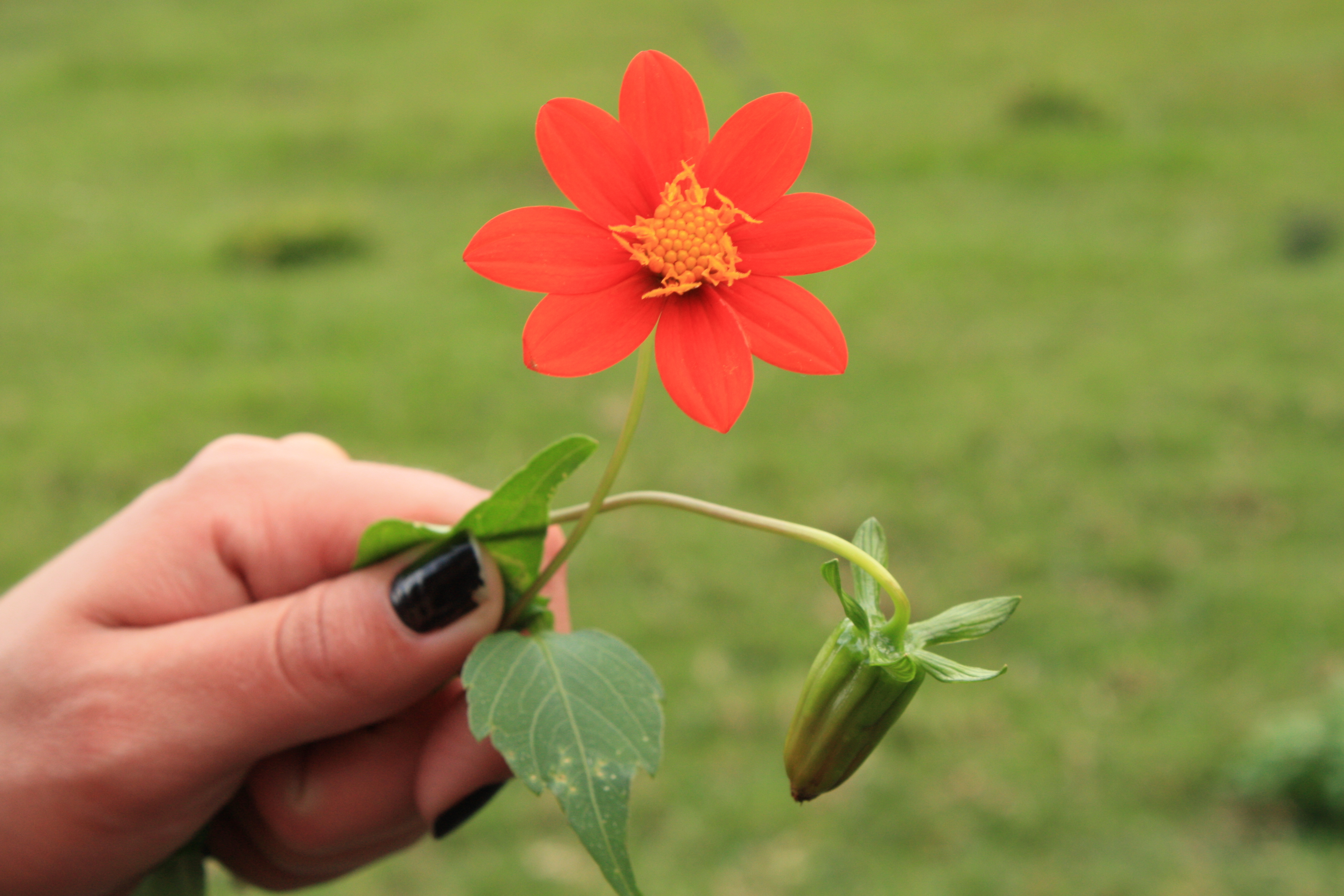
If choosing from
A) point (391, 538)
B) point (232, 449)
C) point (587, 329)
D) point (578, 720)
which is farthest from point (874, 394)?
point (587, 329)

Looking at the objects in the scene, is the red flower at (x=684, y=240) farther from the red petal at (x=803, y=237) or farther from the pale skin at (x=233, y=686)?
the pale skin at (x=233, y=686)

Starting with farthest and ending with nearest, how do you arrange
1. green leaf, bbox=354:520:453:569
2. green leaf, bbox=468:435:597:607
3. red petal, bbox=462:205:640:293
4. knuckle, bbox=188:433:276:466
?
knuckle, bbox=188:433:276:466 < green leaf, bbox=354:520:453:569 < green leaf, bbox=468:435:597:607 < red petal, bbox=462:205:640:293

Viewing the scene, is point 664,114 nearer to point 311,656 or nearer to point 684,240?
point 684,240

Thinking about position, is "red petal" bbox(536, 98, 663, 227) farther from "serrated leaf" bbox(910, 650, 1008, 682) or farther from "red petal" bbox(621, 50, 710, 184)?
"serrated leaf" bbox(910, 650, 1008, 682)

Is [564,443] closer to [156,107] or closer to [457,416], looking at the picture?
[457,416]

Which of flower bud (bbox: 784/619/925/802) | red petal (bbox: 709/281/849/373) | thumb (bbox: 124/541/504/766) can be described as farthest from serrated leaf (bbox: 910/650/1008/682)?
thumb (bbox: 124/541/504/766)

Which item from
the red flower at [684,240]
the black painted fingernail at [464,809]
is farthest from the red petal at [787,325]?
the black painted fingernail at [464,809]
